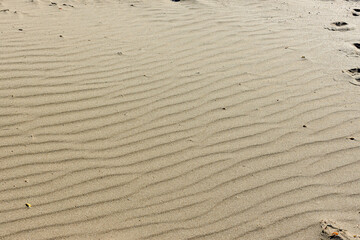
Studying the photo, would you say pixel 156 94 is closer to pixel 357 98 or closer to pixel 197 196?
pixel 197 196

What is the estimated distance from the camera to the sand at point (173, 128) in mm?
2688

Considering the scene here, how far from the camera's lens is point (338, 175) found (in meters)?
3.12

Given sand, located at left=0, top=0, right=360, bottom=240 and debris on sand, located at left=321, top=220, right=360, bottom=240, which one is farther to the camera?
sand, located at left=0, top=0, right=360, bottom=240

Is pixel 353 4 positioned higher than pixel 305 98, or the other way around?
pixel 353 4

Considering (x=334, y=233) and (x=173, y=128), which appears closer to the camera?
(x=334, y=233)

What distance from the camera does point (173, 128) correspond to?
3.52 m

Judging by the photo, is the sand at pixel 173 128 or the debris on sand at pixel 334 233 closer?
the debris on sand at pixel 334 233

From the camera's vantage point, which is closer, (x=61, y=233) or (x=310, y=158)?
(x=61, y=233)

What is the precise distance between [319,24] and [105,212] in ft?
15.7

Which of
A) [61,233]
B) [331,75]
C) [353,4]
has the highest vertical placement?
[353,4]

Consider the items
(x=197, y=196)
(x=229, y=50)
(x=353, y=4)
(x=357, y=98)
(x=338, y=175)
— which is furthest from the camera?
(x=353, y=4)

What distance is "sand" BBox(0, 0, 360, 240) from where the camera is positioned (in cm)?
269

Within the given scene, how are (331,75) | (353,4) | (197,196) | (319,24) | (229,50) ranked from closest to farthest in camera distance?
(197,196), (331,75), (229,50), (319,24), (353,4)

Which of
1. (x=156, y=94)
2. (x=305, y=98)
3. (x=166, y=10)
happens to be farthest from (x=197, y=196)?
(x=166, y=10)
